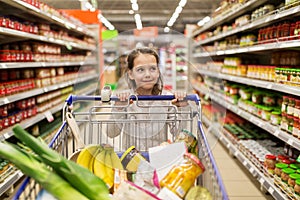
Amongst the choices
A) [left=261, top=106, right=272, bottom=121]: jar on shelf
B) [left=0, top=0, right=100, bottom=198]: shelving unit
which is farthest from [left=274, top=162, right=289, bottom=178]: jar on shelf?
[left=0, top=0, right=100, bottom=198]: shelving unit

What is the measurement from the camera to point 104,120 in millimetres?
1663

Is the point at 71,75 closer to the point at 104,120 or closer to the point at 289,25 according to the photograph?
the point at 289,25

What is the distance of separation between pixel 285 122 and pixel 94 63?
6025mm

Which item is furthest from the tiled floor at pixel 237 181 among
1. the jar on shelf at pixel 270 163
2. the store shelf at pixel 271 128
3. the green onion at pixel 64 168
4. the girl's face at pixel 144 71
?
the green onion at pixel 64 168

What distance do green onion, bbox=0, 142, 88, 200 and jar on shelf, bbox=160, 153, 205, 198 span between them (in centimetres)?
26

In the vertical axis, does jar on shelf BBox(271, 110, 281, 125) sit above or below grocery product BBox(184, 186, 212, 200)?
below

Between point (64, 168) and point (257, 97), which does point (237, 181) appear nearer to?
point (257, 97)

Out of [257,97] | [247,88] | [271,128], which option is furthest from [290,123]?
[247,88]

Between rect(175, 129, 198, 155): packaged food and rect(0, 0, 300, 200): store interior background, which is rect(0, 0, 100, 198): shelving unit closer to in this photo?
rect(0, 0, 300, 200): store interior background

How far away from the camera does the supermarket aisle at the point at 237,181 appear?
120 inches

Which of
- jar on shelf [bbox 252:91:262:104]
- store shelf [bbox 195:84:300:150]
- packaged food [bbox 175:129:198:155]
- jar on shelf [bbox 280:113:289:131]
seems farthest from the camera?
jar on shelf [bbox 252:91:262:104]

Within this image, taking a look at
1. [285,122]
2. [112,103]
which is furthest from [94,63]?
[112,103]

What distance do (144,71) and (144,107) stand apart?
181mm

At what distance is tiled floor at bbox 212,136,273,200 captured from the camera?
3.05 meters
